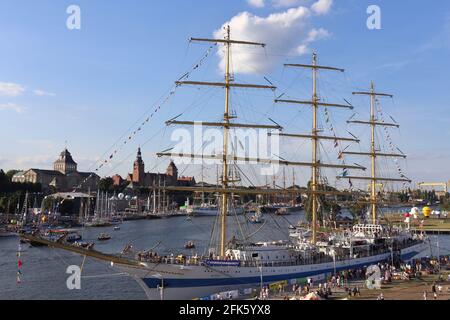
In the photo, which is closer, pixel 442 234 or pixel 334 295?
pixel 334 295

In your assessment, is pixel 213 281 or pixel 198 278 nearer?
pixel 198 278

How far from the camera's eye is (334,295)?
99.1 ft

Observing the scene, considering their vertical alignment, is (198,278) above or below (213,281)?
above

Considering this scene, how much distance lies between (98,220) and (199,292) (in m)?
95.5

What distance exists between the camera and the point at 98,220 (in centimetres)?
12212

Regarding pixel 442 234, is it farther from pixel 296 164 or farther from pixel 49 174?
pixel 49 174

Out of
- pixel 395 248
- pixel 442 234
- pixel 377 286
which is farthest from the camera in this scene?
pixel 442 234
